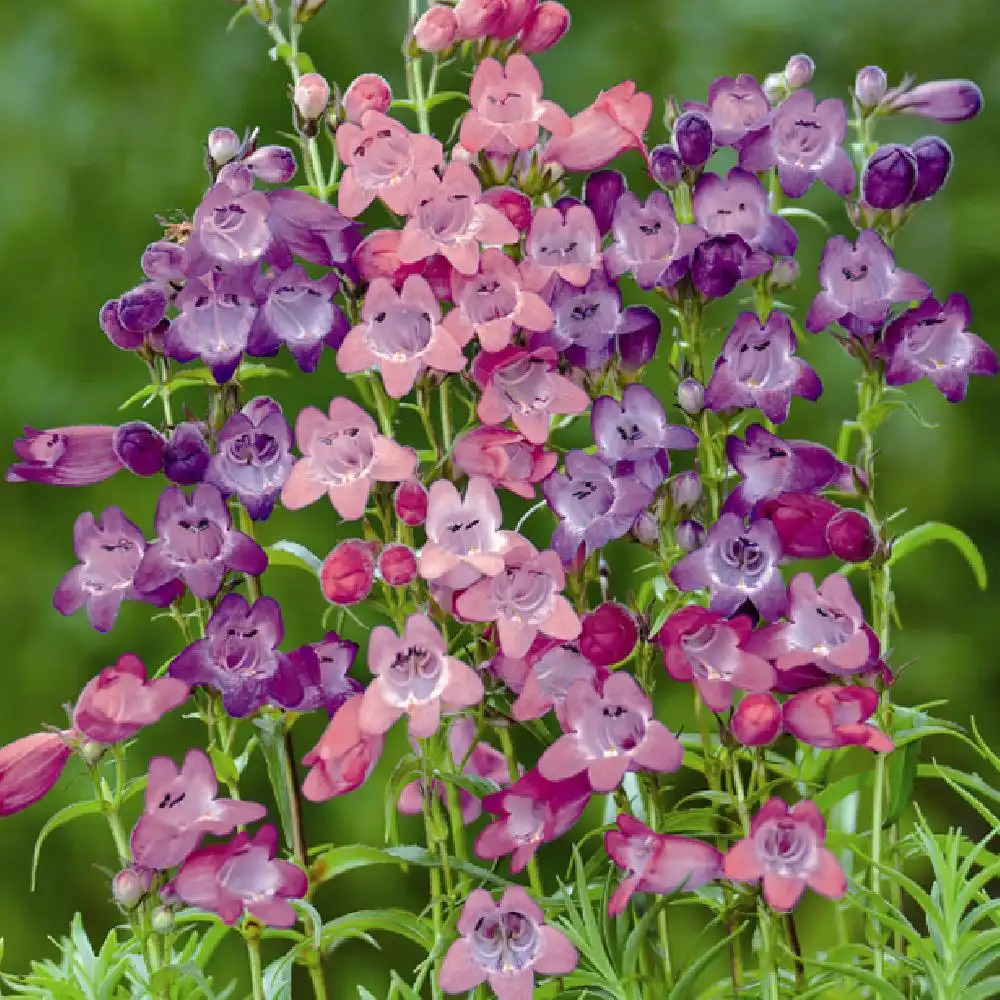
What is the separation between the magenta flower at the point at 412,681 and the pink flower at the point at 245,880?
117 millimetres

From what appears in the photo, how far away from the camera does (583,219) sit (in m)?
1.21

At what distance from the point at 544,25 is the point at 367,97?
15 centimetres

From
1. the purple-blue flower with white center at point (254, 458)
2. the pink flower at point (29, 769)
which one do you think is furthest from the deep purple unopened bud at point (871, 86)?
the pink flower at point (29, 769)

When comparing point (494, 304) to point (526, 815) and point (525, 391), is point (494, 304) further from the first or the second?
point (526, 815)

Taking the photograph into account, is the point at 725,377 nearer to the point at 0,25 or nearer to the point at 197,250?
the point at 197,250

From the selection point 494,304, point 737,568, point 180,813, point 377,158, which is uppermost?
point 377,158

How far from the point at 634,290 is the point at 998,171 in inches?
20.3

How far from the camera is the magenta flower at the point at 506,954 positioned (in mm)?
1201

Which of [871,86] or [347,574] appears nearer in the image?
[347,574]

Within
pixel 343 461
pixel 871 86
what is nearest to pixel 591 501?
pixel 343 461

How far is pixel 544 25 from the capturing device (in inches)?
50.9

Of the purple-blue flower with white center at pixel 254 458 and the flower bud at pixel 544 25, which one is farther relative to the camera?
the flower bud at pixel 544 25

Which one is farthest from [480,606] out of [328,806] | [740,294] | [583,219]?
[740,294]

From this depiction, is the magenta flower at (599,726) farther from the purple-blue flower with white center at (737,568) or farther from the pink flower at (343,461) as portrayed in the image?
the pink flower at (343,461)
